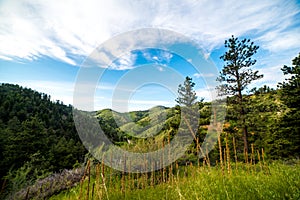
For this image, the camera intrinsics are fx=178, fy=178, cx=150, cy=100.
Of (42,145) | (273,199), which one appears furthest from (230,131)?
(42,145)

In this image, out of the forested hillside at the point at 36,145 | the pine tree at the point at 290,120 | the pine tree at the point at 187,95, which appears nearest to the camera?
the pine tree at the point at 290,120

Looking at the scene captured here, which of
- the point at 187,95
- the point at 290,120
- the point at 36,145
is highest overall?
the point at 187,95

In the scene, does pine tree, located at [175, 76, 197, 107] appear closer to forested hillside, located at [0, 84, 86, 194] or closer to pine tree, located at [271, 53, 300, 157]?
pine tree, located at [271, 53, 300, 157]

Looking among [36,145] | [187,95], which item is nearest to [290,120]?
[187,95]

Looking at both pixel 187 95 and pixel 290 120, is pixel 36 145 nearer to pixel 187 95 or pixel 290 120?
pixel 187 95

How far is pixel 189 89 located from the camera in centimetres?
1332

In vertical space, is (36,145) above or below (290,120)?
below

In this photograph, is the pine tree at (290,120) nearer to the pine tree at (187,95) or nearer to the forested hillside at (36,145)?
the pine tree at (187,95)

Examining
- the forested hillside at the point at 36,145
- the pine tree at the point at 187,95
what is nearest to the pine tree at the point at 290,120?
the pine tree at the point at 187,95

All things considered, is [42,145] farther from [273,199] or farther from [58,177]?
[273,199]

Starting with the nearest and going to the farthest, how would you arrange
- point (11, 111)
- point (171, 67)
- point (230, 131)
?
1. point (171, 67)
2. point (230, 131)
3. point (11, 111)

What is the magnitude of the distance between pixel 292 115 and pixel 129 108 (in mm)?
10322

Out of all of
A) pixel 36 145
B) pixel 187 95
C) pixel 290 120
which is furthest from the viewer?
pixel 36 145

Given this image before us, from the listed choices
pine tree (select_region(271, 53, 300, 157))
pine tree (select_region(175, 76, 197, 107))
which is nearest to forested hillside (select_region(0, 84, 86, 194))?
pine tree (select_region(175, 76, 197, 107))
